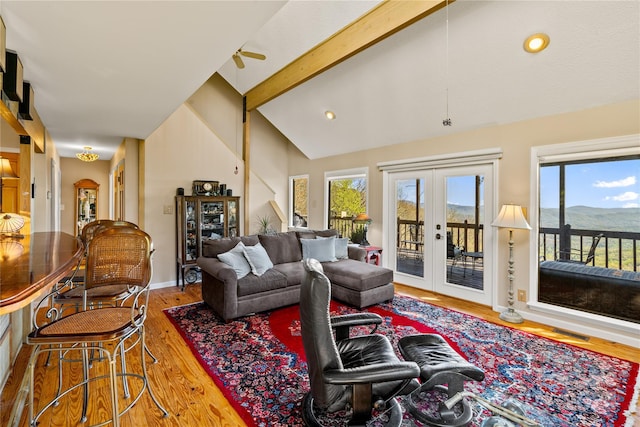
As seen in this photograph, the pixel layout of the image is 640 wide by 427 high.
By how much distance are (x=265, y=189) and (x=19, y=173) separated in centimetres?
361

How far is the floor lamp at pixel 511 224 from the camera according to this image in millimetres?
3570

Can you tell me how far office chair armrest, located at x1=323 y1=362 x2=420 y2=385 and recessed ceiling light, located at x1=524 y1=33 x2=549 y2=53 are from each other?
123 inches

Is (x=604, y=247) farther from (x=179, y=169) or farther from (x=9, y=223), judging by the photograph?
(x=179, y=169)

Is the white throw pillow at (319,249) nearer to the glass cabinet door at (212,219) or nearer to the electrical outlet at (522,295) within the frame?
the glass cabinet door at (212,219)

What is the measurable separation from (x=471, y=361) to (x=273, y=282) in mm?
2237

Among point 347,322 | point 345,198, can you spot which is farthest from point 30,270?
point 345,198

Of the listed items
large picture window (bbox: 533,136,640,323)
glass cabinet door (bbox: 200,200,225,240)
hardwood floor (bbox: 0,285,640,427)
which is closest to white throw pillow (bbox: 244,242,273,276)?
hardwood floor (bbox: 0,285,640,427)

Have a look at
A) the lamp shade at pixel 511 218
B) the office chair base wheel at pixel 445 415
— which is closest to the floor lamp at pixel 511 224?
the lamp shade at pixel 511 218

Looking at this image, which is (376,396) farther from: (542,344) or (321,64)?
(321,64)

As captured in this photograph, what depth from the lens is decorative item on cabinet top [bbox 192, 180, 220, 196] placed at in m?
5.35

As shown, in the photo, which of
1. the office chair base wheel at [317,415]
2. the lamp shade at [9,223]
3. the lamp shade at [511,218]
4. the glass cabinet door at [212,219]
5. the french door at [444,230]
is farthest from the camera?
the glass cabinet door at [212,219]

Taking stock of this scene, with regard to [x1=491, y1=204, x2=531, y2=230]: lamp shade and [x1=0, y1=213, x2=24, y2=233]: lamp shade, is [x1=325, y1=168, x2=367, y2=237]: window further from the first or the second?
[x1=0, y1=213, x2=24, y2=233]: lamp shade

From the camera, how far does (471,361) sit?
2736 millimetres

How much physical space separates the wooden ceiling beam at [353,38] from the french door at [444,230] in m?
2.13
